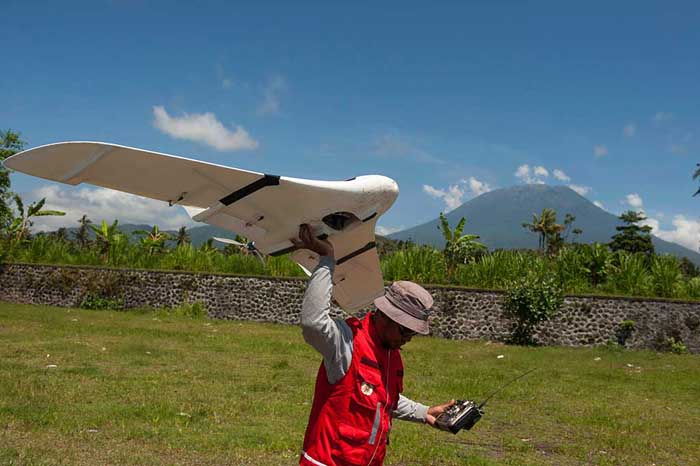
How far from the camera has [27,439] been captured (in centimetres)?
564

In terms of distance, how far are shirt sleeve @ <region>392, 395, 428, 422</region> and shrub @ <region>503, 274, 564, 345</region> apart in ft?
45.7

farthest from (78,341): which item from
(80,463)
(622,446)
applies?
(622,446)

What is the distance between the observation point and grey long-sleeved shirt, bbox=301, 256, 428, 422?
2.56 m

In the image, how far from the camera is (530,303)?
16484 millimetres

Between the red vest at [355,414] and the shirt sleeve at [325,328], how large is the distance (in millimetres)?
43

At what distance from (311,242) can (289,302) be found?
1705 centimetres

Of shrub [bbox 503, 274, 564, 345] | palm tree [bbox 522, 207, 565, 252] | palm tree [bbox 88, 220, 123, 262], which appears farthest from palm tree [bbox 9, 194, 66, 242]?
palm tree [bbox 522, 207, 565, 252]

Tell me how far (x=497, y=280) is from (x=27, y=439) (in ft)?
49.5

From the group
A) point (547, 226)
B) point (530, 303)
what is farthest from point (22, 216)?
point (547, 226)

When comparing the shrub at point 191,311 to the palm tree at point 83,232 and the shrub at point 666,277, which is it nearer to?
the shrub at point 666,277

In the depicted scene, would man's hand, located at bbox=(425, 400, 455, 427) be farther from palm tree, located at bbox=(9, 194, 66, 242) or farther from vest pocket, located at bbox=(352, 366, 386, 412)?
palm tree, located at bbox=(9, 194, 66, 242)

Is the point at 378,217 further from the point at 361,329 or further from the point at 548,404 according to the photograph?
the point at 548,404

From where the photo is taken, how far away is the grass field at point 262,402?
19.0ft

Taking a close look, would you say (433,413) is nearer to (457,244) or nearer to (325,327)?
(325,327)
